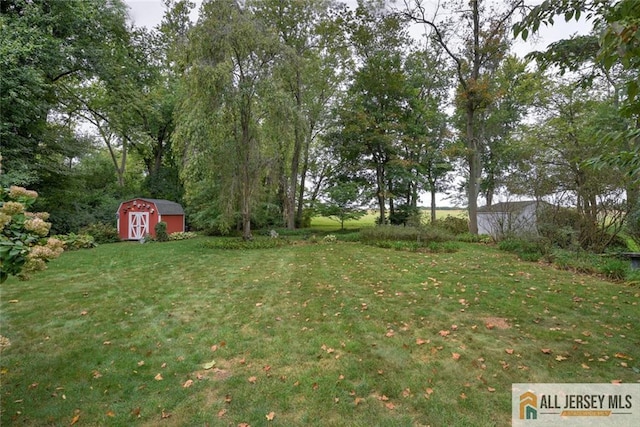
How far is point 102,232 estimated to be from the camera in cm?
1335

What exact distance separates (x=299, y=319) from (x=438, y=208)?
19.4 meters

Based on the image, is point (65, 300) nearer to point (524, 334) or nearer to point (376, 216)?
point (524, 334)

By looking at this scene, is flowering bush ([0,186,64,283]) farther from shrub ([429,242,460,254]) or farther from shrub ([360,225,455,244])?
shrub ([360,225,455,244])

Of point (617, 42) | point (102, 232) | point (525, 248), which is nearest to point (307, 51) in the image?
point (102, 232)

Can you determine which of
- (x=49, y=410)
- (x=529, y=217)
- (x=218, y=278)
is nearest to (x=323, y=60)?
(x=529, y=217)

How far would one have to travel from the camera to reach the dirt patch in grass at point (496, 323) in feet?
12.4

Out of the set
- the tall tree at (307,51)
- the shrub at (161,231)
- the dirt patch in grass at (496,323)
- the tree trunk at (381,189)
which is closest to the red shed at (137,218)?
the shrub at (161,231)

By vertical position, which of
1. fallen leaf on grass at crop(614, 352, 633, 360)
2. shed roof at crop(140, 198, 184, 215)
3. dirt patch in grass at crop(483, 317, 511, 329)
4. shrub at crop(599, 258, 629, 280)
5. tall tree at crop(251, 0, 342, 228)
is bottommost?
fallen leaf on grass at crop(614, 352, 633, 360)

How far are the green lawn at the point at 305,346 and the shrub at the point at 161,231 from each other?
7535mm

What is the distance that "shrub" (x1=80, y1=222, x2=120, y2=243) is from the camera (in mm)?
13055

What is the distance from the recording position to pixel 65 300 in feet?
16.3

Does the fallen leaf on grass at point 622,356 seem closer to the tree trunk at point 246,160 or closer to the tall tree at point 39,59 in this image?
the tree trunk at point 246,160

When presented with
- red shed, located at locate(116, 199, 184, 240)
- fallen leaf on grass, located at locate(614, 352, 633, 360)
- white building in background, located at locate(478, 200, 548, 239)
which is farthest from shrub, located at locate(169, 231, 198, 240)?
fallen leaf on grass, located at locate(614, 352, 633, 360)

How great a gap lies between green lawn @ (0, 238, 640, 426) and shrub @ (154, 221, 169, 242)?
7535mm
